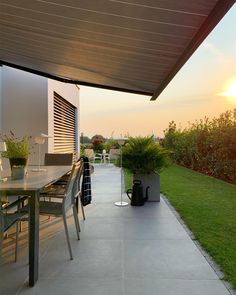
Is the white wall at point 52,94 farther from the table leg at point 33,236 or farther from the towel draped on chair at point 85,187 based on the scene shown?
the table leg at point 33,236

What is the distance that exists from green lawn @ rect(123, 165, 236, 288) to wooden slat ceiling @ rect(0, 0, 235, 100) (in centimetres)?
233

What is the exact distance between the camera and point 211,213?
5.30 meters

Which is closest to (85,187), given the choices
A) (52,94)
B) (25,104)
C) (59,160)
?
(59,160)

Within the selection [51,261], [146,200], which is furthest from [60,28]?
[146,200]

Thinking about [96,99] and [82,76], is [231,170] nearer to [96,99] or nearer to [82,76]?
[82,76]

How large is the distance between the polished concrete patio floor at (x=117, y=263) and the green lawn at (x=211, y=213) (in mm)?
185

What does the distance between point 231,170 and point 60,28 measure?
6.99 meters

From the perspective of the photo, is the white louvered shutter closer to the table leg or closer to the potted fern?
the potted fern

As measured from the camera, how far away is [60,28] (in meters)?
3.91

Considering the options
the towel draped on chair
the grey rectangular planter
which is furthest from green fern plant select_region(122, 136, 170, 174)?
the towel draped on chair

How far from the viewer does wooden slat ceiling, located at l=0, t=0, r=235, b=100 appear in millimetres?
2936

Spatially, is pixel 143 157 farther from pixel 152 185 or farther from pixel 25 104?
pixel 25 104

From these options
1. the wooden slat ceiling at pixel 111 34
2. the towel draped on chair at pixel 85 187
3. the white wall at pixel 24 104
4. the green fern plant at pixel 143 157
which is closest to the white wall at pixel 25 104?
the white wall at pixel 24 104

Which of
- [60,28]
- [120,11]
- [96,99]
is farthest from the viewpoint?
[96,99]
